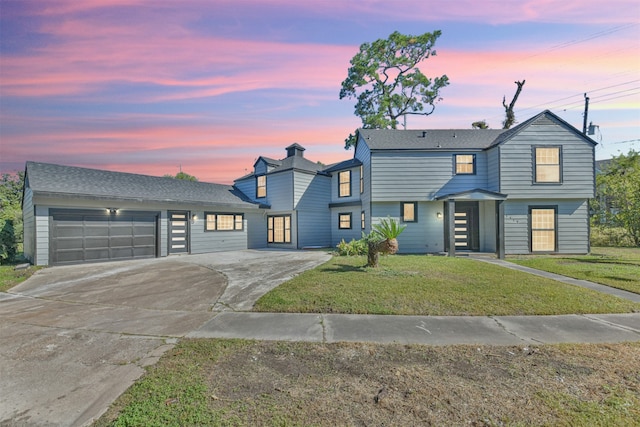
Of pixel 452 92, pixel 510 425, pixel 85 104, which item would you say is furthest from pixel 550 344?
pixel 452 92

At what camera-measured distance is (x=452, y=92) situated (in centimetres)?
2734

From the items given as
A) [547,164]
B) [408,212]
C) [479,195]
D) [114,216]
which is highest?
[547,164]

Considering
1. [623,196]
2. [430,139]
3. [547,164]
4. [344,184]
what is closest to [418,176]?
[430,139]

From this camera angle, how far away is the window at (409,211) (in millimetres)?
15401

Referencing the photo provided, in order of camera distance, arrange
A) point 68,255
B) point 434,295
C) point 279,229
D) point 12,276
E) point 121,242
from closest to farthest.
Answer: point 434,295 < point 12,276 < point 68,255 < point 121,242 < point 279,229

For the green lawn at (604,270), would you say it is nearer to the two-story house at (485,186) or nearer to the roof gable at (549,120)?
the two-story house at (485,186)

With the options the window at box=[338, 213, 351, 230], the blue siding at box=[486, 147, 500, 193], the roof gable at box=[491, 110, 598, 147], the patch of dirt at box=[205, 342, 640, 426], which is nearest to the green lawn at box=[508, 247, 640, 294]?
the blue siding at box=[486, 147, 500, 193]

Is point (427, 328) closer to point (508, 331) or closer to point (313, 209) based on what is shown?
point (508, 331)

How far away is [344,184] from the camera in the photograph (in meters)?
19.4

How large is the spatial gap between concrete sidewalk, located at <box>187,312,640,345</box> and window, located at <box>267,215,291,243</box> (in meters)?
13.8

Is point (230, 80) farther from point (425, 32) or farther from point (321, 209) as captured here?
point (425, 32)

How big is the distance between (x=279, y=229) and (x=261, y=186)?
3.58 metres

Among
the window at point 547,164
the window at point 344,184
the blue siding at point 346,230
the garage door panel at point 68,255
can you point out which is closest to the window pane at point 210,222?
the garage door panel at point 68,255

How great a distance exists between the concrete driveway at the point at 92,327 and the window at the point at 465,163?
10.7 meters
